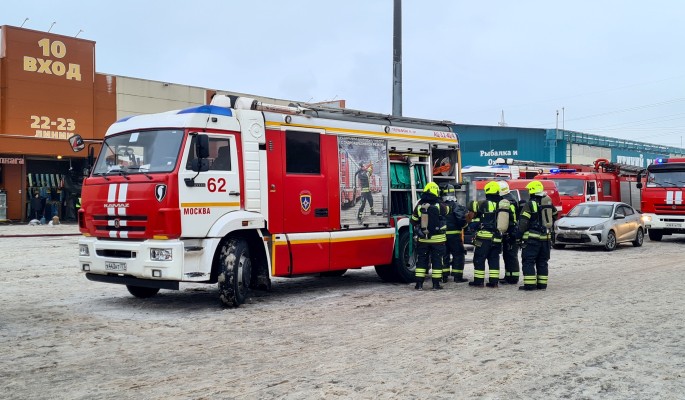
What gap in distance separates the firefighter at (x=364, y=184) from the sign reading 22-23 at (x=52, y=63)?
945 inches

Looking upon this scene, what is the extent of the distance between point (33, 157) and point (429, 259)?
25.3 meters

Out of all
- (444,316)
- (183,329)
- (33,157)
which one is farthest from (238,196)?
(33,157)

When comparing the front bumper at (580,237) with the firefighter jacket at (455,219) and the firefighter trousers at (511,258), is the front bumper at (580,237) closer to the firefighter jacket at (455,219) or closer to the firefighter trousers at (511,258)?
the firefighter trousers at (511,258)

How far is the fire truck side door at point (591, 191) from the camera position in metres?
25.5

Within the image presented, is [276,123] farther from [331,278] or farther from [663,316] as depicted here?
[663,316]

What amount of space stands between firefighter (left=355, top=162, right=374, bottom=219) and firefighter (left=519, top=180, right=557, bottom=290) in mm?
2653

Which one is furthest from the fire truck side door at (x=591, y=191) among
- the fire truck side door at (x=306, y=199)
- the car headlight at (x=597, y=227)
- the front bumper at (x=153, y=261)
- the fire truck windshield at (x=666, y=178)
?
the front bumper at (x=153, y=261)

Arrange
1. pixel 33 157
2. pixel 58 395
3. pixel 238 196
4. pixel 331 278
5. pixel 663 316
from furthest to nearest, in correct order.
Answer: pixel 33 157 → pixel 331 278 → pixel 238 196 → pixel 663 316 → pixel 58 395

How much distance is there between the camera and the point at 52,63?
30.7 m

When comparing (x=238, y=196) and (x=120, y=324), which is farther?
(x=238, y=196)

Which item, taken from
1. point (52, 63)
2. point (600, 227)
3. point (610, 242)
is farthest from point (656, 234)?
point (52, 63)

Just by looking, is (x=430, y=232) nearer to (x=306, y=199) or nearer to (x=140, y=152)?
(x=306, y=199)

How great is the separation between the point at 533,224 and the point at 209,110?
5.78m

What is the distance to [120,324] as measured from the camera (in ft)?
27.1
